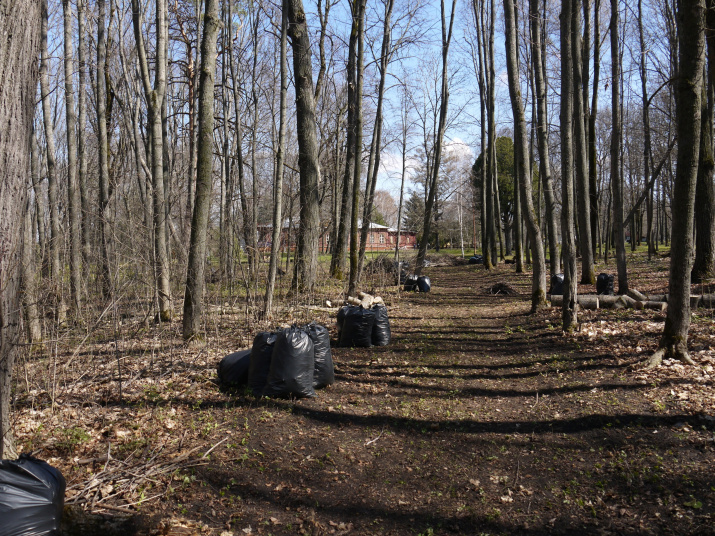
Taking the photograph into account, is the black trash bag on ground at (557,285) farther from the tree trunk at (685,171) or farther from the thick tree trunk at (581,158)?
the tree trunk at (685,171)

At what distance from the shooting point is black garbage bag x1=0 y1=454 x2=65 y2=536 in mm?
2434

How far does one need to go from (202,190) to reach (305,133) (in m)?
6.33

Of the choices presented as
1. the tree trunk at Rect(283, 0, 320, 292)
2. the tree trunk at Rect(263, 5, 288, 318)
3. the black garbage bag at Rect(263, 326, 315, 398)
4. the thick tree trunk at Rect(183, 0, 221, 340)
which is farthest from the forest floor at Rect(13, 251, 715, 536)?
the tree trunk at Rect(283, 0, 320, 292)

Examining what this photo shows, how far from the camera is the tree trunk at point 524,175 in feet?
32.3

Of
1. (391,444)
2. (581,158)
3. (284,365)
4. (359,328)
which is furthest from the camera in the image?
(581,158)

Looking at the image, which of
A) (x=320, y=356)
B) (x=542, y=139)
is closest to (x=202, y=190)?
(x=320, y=356)

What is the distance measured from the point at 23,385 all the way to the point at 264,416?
2.37 m

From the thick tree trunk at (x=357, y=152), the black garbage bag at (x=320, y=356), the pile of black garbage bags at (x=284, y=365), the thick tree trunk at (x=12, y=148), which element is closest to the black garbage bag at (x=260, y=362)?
Answer: the pile of black garbage bags at (x=284, y=365)

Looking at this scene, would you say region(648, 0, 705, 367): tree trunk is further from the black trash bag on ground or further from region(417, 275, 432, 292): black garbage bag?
region(417, 275, 432, 292): black garbage bag

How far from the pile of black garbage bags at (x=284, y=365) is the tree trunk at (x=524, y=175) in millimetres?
5852

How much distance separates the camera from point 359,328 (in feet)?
Answer: 25.3

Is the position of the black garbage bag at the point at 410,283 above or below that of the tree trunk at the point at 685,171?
below

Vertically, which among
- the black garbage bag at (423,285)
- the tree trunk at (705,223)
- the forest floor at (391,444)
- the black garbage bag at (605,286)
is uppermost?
the tree trunk at (705,223)

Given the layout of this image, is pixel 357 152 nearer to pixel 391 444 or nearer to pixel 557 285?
pixel 557 285
